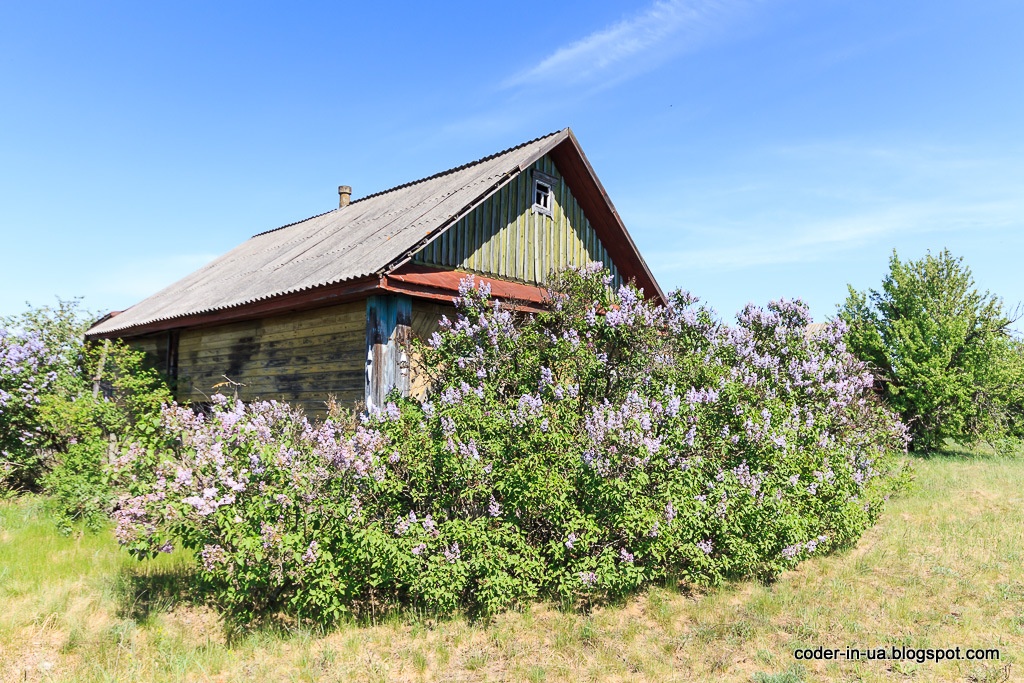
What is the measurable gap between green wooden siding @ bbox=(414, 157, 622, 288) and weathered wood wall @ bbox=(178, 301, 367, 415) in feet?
5.86

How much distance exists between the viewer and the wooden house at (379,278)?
30.1 ft

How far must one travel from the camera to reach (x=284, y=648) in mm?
5465

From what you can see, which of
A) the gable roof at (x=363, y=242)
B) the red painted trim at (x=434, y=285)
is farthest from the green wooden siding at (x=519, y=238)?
the gable roof at (x=363, y=242)

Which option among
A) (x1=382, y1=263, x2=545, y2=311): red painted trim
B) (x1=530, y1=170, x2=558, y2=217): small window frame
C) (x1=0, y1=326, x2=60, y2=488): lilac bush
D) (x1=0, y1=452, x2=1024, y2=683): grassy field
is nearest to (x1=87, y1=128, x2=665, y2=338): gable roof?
(x1=382, y1=263, x2=545, y2=311): red painted trim

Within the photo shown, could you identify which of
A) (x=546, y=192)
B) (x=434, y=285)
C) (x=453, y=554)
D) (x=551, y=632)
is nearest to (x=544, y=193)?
(x=546, y=192)

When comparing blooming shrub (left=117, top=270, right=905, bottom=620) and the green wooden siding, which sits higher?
the green wooden siding

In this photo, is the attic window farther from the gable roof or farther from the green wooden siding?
the gable roof

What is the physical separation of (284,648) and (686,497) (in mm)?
3947

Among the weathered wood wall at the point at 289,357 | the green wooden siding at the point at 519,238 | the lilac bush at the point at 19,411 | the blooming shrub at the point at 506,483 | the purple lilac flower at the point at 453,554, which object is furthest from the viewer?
the lilac bush at the point at 19,411

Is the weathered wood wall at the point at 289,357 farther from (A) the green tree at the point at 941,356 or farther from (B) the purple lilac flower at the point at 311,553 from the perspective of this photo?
(A) the green tree at the point at 941,356

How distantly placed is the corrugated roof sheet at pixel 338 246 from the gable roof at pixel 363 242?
0.03 metres

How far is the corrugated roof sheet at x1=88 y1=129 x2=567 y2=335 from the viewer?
978 cm

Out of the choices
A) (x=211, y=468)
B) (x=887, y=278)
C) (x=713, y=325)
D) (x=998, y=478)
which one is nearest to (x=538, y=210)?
(x=713, y=325)

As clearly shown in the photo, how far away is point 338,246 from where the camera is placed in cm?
1184
